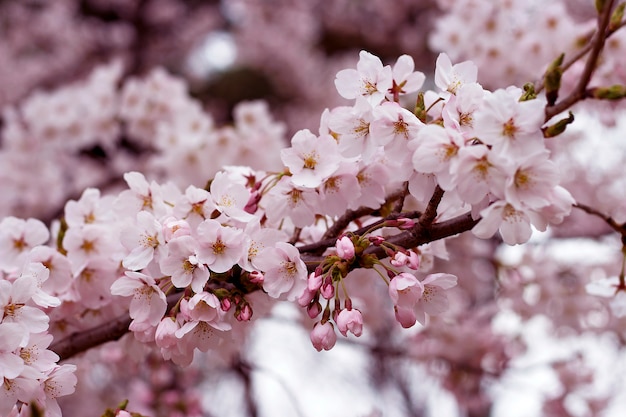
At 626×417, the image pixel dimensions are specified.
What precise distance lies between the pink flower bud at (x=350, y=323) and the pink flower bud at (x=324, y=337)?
0.09 feet

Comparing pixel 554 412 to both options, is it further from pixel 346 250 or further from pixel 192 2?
pixel 192 2

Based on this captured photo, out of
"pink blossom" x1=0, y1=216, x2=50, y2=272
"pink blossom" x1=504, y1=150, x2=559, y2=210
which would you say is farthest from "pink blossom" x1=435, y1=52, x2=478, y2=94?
"pink blossom" x1=0, y1=216, x2=50, y2=272

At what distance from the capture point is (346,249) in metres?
0.84

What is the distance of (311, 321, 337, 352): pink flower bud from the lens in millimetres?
878

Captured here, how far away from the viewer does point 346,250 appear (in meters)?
0.84

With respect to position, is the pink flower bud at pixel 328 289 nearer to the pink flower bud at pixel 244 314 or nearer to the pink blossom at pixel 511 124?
the pink flower bud at pixel 244 314

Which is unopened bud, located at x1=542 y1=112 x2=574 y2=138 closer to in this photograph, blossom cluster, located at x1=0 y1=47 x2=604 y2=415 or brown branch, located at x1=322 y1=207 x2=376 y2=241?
blossom cluster, located at x1=0 y1=47 x2=604 y2=415

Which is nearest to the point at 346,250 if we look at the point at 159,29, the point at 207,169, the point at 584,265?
the point at 207,169

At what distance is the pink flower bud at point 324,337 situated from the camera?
878mm

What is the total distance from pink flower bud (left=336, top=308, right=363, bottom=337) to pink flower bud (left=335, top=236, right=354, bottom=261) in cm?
9

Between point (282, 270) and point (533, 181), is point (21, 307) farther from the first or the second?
point (533, 181)

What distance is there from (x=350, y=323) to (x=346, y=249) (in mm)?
110

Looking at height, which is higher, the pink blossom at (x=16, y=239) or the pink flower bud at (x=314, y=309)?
the pink flower bud at (x=314, y=309)

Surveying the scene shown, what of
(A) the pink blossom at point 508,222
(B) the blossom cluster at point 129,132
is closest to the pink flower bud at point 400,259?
(A) the pink blossom at point 508,222
